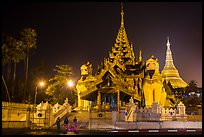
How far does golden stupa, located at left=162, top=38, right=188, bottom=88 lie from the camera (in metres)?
64.9

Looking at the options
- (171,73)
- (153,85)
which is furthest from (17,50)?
(171,73)

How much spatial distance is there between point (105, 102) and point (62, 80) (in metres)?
18.6

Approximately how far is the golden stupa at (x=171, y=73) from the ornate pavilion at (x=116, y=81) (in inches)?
873

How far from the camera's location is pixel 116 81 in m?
31.9

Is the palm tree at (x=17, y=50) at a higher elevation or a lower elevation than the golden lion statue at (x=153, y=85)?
higher

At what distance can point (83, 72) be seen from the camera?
40719 millimetres

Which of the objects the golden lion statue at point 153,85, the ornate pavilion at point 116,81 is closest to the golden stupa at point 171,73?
the ornate pavilion at point 116,81

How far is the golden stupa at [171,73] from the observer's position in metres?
64.9

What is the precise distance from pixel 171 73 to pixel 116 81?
42.1 metres

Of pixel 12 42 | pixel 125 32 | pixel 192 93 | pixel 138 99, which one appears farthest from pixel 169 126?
pixel 192 93

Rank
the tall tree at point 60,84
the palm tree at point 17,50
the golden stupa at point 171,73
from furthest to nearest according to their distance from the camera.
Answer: the golden stupa at point 171,73 < the tall tree at point 60,84 < the palm tree at point 17,50

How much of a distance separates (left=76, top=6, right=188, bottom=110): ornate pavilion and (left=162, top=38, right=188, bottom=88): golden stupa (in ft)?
72.7

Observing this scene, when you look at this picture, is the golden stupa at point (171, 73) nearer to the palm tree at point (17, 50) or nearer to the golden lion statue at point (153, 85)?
the golden lion statue at point (153, 85)

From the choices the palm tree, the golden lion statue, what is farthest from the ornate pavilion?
the palm tree
